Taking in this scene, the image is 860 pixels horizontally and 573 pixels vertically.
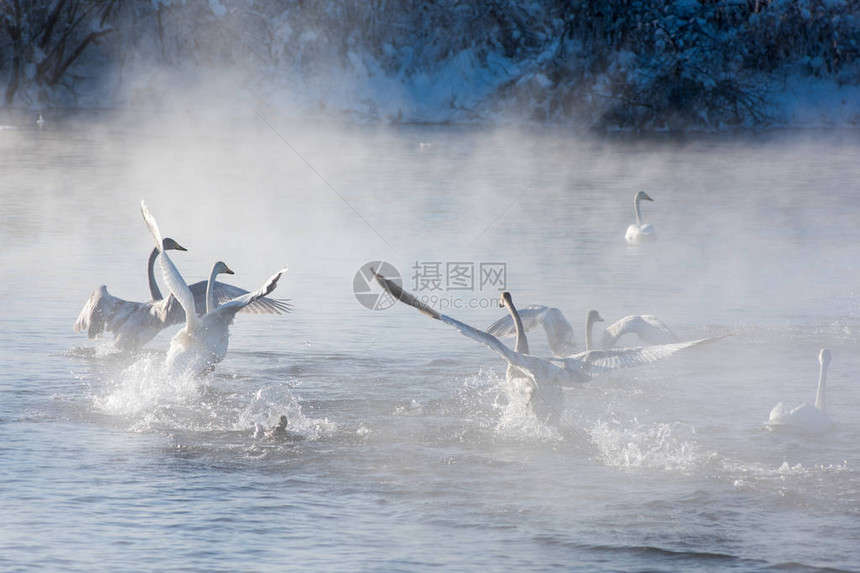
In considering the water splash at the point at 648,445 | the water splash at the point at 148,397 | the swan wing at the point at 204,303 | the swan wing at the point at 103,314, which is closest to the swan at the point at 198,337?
the water splash at the point at 148,397

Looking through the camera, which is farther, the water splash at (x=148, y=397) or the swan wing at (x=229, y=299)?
the swan wing at (x=229, y=299)

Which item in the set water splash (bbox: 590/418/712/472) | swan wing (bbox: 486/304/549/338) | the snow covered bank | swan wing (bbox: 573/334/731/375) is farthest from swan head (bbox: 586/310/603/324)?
the snow covered bank

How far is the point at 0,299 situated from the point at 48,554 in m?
8.31

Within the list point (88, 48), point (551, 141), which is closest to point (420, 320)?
point (551, 141)

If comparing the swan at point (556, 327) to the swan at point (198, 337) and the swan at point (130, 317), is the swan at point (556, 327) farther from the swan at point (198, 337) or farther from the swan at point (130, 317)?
the swan at point (198, 337)

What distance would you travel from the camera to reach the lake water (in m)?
7.91

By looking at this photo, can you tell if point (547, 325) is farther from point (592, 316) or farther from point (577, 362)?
point (577, 362)

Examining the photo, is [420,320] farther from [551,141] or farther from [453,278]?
[551,141]

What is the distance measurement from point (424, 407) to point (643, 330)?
272 cm

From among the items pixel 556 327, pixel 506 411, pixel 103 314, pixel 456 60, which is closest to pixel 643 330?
pixel 556 327

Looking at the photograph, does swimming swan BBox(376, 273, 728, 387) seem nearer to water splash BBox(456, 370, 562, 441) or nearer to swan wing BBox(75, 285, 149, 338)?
water splash BBox(456, 370, 562, 441)

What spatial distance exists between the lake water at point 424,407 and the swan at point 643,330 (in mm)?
375

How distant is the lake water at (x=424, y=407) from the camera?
25.9 ft

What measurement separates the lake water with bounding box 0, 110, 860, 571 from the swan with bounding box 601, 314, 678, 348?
375mm
